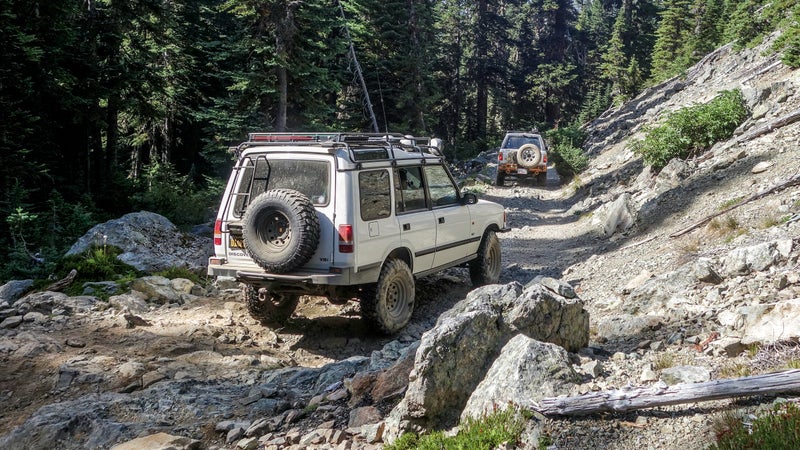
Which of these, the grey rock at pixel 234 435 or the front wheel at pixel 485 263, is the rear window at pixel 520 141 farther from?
the grey rock at pixel 234 435

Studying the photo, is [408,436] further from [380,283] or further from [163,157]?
[163,157]

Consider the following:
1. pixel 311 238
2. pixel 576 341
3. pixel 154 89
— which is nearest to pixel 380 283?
pixel 311 238

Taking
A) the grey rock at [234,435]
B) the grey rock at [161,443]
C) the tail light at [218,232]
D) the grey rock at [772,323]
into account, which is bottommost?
the grey rock at [234,435]

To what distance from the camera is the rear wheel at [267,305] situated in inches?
291

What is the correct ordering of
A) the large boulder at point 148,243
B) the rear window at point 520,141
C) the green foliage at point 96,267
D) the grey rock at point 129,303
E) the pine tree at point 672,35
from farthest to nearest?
the pine tree at point 672,35 < the rear window at point 520,141 < the large boulder at point 148,243 < the green foliage at point 96,267 < the grey rock at point 129,303

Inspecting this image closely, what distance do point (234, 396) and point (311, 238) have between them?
6.20 ft

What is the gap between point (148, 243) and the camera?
10.8 m

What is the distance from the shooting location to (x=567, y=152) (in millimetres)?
28781

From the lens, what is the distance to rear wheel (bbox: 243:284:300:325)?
291 inches

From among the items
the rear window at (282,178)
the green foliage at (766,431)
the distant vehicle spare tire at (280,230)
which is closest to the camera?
the green foliage at (766,431)

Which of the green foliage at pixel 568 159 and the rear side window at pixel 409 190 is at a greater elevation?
the green foliage at pixel 568 159

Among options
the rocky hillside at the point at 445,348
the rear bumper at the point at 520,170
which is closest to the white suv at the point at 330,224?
the rocky hillside at the point at 445,348

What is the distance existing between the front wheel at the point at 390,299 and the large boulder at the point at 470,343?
2024mm

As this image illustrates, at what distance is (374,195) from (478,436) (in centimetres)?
391
